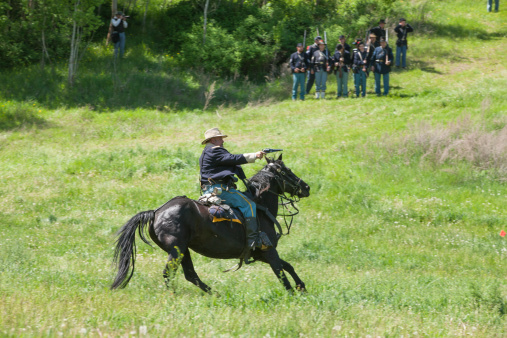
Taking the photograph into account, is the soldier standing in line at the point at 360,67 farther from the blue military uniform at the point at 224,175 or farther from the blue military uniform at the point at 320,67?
the blue military uniform at the point at 224,175

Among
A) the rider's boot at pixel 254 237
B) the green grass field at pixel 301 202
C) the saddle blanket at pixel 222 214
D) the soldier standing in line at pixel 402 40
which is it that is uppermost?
the soldier standing in line at pixel 402 40

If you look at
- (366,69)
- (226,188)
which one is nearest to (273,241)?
(226,188)

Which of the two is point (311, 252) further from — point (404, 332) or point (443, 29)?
point (443, 29)

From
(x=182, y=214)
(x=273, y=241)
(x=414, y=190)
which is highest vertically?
(x=182, y=214)

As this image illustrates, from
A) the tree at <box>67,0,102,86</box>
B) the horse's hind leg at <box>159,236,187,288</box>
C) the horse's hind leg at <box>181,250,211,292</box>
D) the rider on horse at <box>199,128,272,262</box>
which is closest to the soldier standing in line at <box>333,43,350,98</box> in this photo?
the tree at <box>67,0,102,86</box>

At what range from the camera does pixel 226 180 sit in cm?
899

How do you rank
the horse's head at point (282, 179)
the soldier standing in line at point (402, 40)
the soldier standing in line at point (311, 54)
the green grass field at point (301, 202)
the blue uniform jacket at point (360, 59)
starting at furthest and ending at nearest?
the soldier standing in line at point (402, 40) → the soldier standing in line at point (311, 54) → the blue uniform jacket at point (360, 59) → the horse's head at point (282, 179) → the green grass field at point (301, 202)

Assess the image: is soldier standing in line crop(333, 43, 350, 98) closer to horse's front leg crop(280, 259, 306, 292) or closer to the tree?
the tree

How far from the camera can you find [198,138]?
21250mm

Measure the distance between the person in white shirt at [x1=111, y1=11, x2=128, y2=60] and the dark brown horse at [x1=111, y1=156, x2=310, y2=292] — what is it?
2049 centimetres

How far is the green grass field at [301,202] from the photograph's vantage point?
7.14m

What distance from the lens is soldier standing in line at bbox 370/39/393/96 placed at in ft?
79.7

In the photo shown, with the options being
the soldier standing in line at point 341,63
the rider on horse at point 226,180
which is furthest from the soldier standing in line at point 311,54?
the rider on horse at point 226,180

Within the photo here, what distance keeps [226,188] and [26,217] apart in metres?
7.89
